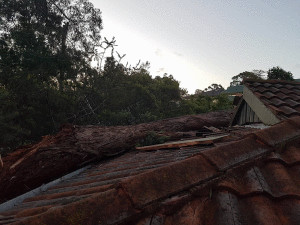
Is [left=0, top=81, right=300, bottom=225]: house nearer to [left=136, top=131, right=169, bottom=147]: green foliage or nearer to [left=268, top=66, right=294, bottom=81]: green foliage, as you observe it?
[left=136, top=131, right=169, bottom=147]: green foliage

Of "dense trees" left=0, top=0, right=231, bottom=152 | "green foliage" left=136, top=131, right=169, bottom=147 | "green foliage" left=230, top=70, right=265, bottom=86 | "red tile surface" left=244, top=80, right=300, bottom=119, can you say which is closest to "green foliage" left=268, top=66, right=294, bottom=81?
"dense trees" left=0, top=0, right=231, bottom=152

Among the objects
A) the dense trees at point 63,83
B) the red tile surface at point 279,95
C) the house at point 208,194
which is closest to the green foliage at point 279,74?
the dense trees at point 63,83

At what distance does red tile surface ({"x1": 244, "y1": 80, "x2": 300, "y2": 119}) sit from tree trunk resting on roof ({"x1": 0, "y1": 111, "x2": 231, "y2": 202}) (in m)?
2.64

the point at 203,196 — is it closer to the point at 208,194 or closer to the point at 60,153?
the point at 208,194

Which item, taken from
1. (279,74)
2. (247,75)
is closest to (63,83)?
(279,74)

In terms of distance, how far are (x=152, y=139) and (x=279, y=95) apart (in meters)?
3.49

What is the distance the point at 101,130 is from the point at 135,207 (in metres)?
4.70

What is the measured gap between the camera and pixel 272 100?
3.41 m

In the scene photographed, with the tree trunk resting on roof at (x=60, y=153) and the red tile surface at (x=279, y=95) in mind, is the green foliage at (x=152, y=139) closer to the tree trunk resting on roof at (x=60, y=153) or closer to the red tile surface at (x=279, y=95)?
the tree trunk resting on roof at (x=60, y=153)

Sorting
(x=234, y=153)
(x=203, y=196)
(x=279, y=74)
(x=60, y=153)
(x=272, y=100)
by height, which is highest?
(x=279, y=74)

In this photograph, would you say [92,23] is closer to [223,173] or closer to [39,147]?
[39,147]

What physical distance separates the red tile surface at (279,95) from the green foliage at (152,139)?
105 inches

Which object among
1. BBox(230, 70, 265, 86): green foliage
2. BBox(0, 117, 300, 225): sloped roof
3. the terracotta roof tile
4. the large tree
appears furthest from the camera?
BBox(230, 70, 265, 86): green foliage

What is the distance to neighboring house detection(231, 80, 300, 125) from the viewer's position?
2938 millimetres
